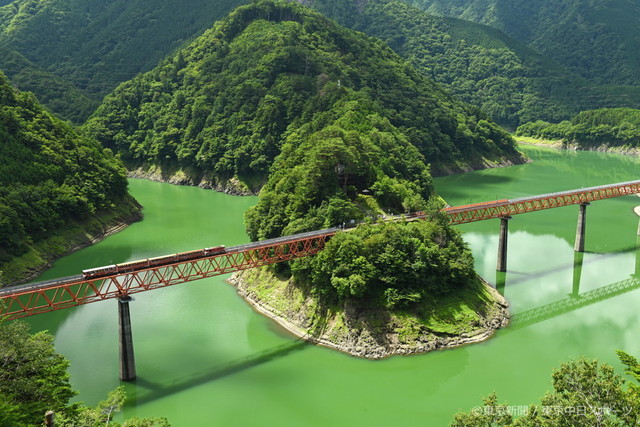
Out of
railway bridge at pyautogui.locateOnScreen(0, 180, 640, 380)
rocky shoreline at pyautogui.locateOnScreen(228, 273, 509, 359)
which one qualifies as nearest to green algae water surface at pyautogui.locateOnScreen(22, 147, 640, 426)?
rocky shoreline at pyautogui.locateOnScreen(228, 273, 509, 359)

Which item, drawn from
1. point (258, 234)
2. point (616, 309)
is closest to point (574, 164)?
point (616, 309)

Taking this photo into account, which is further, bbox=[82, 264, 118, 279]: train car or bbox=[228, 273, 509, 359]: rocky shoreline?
bbox=[228, 273, 509, 359]: rocky shoreline

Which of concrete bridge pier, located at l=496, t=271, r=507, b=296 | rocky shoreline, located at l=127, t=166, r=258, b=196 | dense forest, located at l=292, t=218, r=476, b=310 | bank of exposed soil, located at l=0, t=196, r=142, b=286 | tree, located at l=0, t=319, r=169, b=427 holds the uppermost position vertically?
tree, located at l=0, t=319, r=169, b=427

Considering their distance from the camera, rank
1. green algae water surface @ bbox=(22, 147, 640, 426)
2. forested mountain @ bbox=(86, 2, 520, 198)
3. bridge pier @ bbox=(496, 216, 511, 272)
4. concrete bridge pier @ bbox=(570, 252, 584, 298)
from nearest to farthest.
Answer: green algae water surface @ bbox=(22, 147, 640, 426)
concrete bridge pier @ bbox=(570, 252, 584, 298)
bridge pier @ bbox=(496, 216, 511, 272)
forested mountain @ bbox=(86, 2, 520, 198)

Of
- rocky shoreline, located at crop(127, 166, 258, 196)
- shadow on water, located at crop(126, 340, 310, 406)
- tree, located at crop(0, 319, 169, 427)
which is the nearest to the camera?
tree, located at crop(0, 319, 169, 427)

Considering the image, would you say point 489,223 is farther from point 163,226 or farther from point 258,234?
point 163,226

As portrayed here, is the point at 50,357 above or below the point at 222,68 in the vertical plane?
below

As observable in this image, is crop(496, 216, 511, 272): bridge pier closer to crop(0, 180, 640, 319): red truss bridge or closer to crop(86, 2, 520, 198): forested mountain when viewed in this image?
crop(0, 180, 640, 319): red truss bridge

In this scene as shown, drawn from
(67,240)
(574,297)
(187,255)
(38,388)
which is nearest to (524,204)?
(574,297)
